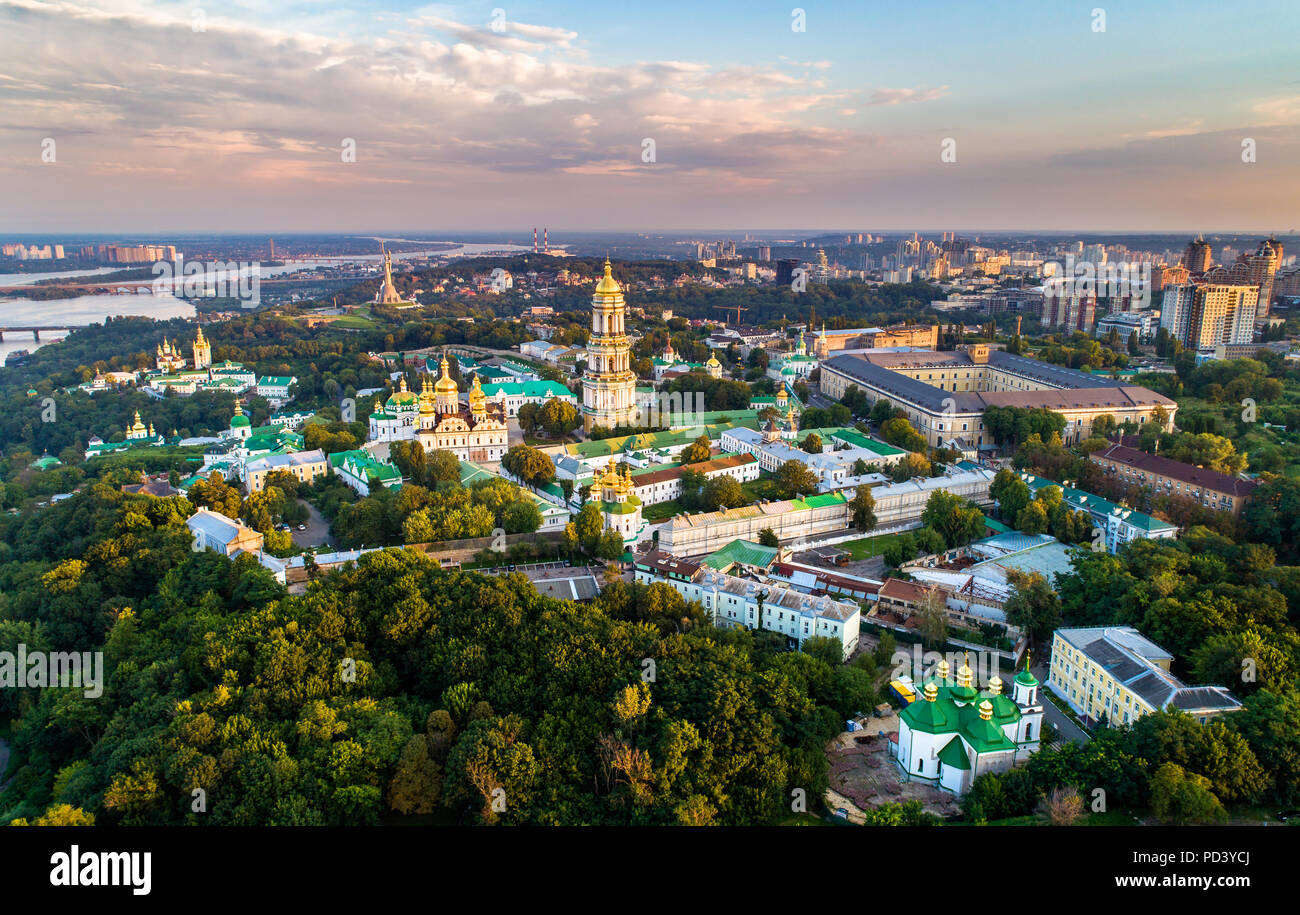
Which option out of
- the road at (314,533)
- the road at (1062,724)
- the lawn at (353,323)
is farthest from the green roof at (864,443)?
the lawn at (353,323)

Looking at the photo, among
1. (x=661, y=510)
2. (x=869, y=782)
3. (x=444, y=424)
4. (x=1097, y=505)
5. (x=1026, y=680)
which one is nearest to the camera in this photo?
(x=869, y=782)

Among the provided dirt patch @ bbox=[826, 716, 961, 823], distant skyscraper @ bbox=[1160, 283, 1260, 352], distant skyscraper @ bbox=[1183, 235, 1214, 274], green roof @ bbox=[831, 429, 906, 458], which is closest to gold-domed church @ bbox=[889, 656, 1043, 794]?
dirt patch @ bbox=[826, 716, 961, 823]

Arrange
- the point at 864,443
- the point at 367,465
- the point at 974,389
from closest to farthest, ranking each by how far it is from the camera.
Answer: the point at 367,465 → the point at 864,443 → the point at 974,389

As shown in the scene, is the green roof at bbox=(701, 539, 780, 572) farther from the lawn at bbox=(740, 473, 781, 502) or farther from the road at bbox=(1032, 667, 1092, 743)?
the road at bbox=(1032, 667, 1092, 743)

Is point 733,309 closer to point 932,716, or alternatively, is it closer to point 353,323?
point 353,323

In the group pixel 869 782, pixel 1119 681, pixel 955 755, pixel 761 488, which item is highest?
pixel 761 488

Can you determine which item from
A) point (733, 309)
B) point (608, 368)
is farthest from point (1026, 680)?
point (733, 309)

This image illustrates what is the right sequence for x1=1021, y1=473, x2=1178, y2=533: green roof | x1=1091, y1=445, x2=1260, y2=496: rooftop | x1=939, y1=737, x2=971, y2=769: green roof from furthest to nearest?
x1=1091, y1=445, x2=1260, y2=496: rooftop < x1=1021, y1=473, x2=1178, y2=533: green roof < x1=939, y1=737, x2=971, y2=769: green roof
